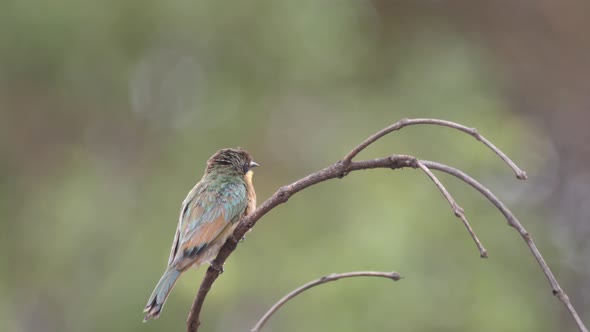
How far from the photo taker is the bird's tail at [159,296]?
3.18 meters

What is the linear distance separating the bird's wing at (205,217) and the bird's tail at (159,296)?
0.58 feet

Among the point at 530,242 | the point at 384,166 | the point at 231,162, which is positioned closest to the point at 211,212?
the point at 231,162

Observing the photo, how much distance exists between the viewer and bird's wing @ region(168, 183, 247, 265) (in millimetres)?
3795

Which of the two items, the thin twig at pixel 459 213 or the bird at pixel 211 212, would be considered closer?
the thin twig at pixel 459 213

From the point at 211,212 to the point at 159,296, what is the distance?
74 centimetres

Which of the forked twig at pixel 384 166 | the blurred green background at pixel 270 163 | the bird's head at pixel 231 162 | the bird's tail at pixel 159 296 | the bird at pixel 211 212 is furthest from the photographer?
the blurred green background at pixel 270 163

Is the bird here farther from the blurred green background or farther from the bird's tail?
the blurred green background

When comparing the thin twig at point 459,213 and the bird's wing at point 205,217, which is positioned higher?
the bird's wing at point 205,217

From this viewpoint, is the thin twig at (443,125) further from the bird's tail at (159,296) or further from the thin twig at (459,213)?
the bird's tail at (159,296)

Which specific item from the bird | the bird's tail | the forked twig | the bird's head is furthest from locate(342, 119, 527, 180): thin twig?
the bird's head

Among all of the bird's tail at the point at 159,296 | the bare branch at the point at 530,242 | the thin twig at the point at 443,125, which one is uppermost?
the bird's tail at the point at 159,296

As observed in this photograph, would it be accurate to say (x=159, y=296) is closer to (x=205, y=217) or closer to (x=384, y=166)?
(x=205, y=217)

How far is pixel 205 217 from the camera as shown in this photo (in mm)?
3965

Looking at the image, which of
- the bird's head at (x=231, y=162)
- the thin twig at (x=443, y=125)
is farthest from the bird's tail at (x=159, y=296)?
the thin twig at (x=443, y=125)
